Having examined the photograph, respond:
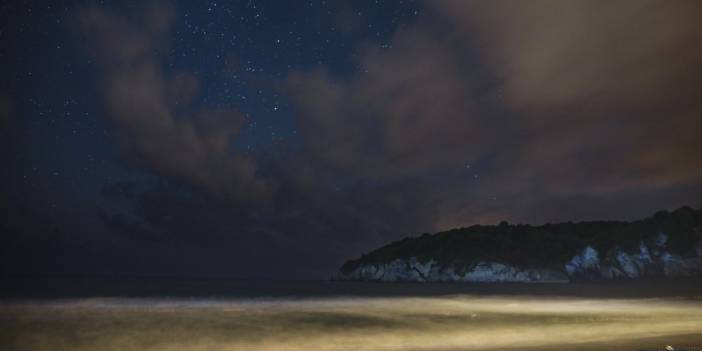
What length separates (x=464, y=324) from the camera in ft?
88.7

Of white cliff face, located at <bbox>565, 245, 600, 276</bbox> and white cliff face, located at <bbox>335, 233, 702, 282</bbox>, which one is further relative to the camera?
white cliff face, located at <bbox>565, 245, 600, 276</bbox>

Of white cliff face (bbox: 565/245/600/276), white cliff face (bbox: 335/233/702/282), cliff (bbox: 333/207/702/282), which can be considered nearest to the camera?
white cliff face (bbox: 335/233/702/282)

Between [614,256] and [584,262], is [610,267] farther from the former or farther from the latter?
[584,262]

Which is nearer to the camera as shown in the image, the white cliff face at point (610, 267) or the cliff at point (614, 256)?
the white cliff face at point (610, 267)

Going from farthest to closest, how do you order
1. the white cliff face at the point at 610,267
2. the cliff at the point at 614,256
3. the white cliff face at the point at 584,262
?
the white cliff face at the point at 584,262, the cliff at the point at 614,256, the white cliff face at the point at 610,267

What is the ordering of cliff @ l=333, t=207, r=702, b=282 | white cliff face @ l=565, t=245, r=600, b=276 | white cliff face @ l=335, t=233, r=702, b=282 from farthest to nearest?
1. white cliff face @ l=565, t=245, r=600, b=276
2. cliff @ l=333, t=207, r=702, b=282
3. white cliff face @ l=335, t=233, r=702, b=282

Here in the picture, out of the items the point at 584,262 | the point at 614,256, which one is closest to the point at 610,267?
the point at 614,256

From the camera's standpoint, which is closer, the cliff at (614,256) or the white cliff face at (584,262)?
the cliff at (614,256)

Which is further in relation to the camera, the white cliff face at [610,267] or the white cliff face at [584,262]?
the white cliff face at [584,262]

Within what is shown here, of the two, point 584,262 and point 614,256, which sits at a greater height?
point 614,256

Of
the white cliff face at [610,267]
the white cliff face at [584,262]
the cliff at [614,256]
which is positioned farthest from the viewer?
the white cliff face at [584,262]

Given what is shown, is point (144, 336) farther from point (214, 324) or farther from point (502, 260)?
point (502, 260)

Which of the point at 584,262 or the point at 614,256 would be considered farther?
the point at 584,262

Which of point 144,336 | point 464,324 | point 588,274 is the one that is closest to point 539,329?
point 464,324
